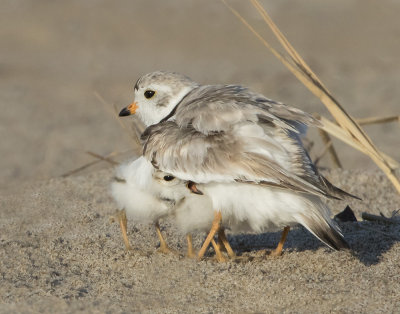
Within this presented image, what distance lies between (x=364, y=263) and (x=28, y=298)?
5.37 feet

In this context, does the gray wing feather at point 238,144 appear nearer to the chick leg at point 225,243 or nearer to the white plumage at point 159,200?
the white plumage at point 159,200

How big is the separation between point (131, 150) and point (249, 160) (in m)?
2.20

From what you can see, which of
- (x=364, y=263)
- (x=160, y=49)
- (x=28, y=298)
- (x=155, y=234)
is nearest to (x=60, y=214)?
(x=155, y=234)

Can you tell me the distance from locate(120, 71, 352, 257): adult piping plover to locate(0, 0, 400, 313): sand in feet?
0.96

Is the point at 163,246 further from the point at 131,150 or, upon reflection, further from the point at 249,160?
the point at 131,150

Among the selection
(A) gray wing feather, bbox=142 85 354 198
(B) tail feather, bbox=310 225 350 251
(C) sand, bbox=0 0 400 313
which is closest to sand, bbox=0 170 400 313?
(C) sand, bbox=0 0 400 313

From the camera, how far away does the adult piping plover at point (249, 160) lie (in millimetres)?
3631

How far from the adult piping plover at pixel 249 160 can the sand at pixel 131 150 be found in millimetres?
293

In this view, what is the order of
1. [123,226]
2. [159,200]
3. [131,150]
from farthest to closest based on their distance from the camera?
1. [131,150]
2. [123,226]
3. [159,200]

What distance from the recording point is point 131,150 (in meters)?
5.71

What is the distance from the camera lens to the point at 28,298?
11.0 ft

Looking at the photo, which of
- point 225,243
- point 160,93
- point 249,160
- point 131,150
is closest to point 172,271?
point 225,243

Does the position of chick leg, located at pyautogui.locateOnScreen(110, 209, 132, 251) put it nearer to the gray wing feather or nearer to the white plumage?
the white plumage

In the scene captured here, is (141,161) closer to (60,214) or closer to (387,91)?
(60,214)
